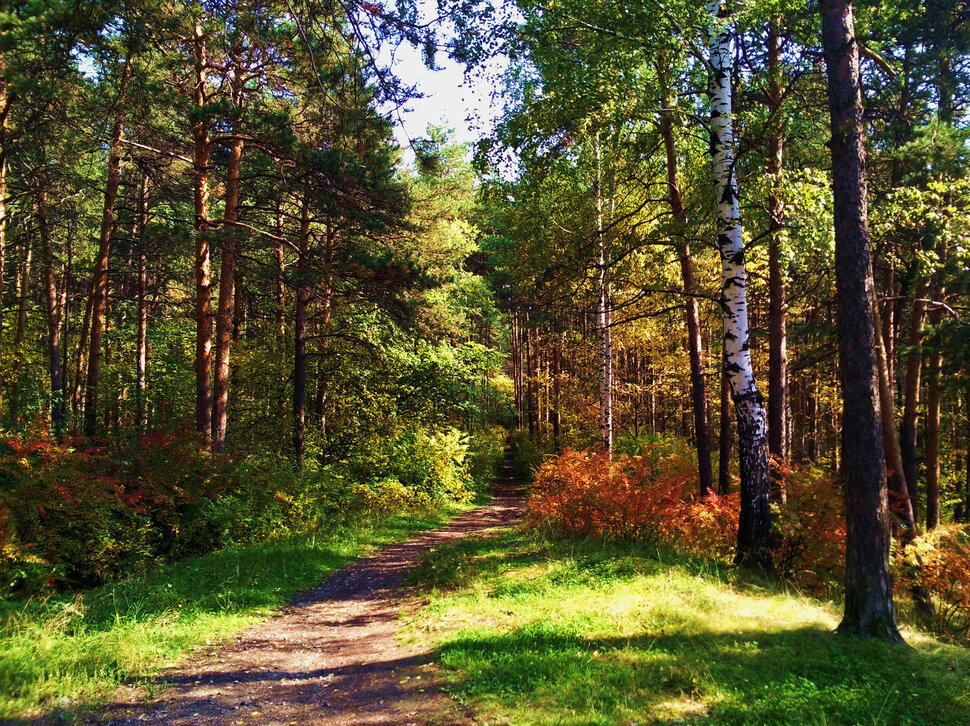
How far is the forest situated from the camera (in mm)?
5785

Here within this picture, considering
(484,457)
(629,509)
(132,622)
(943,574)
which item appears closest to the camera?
(132,622)

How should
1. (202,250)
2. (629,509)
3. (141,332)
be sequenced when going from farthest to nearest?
1. (141,332)
2. (202,250)
3. (629,509)

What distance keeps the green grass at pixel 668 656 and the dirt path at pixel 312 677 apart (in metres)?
0.35

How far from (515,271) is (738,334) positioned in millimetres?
6267

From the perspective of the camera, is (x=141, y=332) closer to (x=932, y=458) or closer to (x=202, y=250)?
(x=202, y=250)

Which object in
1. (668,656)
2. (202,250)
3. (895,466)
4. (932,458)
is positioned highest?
(202,250)

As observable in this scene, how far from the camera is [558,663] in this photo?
4.97 m

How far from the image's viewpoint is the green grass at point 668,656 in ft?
13.4

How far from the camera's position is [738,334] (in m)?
8.33

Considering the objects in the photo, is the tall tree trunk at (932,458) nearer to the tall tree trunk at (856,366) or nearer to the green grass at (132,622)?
the tall tree trunk at (856,366)

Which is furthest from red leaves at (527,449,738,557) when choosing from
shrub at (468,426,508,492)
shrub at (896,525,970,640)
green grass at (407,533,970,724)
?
shrub at (468,426,508,492)

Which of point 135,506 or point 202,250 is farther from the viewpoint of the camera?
point 202,250

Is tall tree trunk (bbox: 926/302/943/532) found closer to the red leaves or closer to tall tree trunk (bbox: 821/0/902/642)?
the red leaves

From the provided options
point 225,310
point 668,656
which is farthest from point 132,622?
point 225,310
